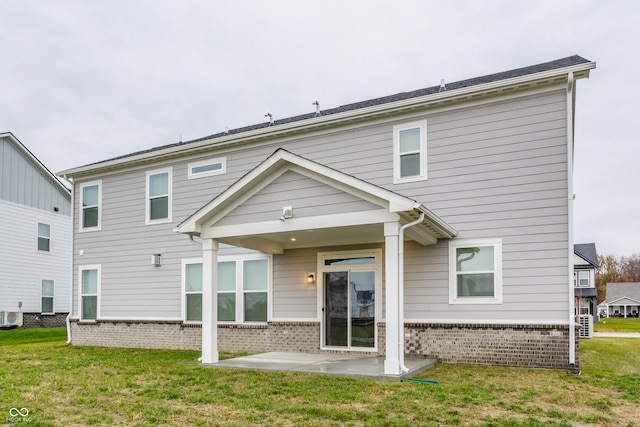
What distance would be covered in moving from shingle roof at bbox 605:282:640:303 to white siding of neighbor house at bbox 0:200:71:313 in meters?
54.7

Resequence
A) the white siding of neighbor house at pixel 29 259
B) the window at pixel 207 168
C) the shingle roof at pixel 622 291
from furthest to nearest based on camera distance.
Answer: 1. the shingle roof at pixel 622 291
2. the white siding of neighbor house at pixel 29 259
3. the window at pixel 207 168

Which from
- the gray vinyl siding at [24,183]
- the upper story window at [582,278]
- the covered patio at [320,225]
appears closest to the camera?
the covered patio at [320,225]

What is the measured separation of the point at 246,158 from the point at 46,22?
35.3 ft

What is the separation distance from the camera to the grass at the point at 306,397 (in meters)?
5.24

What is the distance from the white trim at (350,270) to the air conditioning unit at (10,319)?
558 inches

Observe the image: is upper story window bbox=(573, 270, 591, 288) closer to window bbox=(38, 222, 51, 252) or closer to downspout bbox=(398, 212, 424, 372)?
downspout bbox=(398, 212, 424, 372)

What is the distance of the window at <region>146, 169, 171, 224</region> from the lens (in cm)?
1284

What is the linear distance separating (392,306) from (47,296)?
18.3 meters

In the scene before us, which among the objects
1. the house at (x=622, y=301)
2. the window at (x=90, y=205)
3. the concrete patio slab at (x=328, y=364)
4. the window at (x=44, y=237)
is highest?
the window at (x=90, y=205)

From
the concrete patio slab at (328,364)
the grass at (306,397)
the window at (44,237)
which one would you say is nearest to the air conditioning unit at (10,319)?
the window at (44,237)

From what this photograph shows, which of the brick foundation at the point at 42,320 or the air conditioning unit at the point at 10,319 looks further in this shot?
the brick foundation at the point at 42,320

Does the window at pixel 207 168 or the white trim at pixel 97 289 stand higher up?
the window at pixel 207 168

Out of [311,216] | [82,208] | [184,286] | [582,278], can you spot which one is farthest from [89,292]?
[582,278]

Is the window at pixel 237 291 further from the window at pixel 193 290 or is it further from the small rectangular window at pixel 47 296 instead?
the small rectangular window at pixel 47 296
